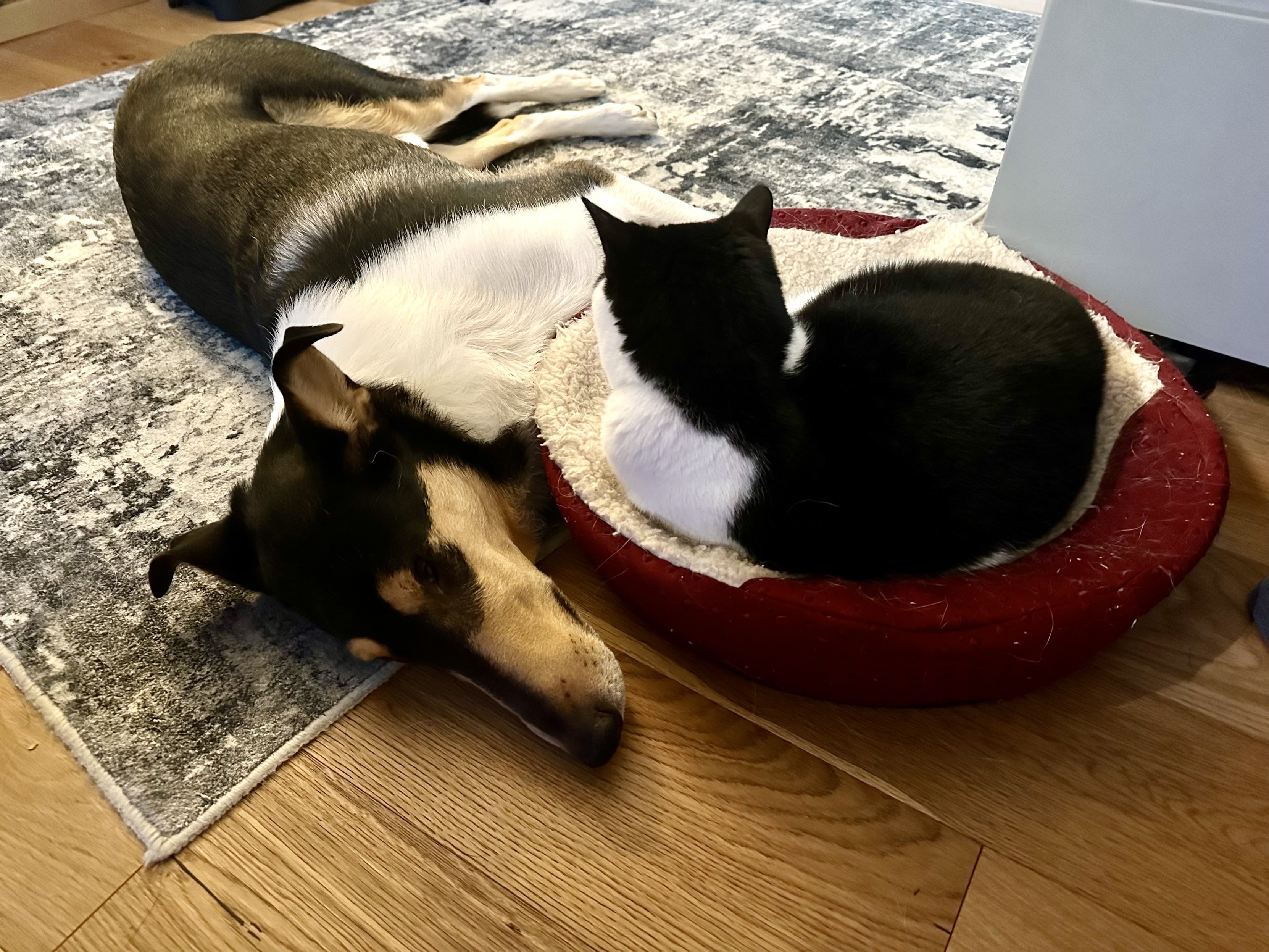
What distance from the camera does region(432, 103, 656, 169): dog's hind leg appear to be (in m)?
2.81

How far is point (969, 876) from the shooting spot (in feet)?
3.94

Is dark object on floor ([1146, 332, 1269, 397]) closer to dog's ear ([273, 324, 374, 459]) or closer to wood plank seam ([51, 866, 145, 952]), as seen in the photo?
dog's ear ([273, 324, 374, 459])

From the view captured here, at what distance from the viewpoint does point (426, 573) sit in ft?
4.32

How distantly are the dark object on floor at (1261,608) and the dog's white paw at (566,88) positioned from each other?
255cm

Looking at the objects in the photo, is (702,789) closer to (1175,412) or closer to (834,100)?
(1175,412)

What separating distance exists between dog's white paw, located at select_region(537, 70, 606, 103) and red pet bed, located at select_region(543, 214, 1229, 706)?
207 cm

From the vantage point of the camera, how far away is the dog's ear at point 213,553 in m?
1.38

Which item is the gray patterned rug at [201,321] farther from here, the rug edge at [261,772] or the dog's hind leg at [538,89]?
the dog's hind leg at [538,89]

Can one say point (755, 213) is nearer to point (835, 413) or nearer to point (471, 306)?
point (835, 413)

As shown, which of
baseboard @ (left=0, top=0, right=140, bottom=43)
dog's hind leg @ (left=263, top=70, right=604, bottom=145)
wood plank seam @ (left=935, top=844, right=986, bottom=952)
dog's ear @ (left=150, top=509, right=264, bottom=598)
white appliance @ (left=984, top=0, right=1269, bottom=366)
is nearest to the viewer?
wood plank seam @ (left=935, top=844, right=986, bottom=952)

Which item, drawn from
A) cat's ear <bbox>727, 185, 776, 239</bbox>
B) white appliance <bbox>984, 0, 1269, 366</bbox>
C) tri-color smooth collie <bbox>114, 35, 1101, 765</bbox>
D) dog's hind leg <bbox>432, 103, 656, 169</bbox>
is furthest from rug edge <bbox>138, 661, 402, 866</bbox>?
dog's hind leg <bbox>432, 103, 656, 169</bbox>

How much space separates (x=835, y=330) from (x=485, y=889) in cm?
98

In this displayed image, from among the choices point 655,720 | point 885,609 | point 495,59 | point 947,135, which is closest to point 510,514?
point 655,720

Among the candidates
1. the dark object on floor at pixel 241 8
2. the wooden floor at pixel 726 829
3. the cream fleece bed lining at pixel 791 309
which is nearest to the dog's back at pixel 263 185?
the cream fleece bed lining at pixel 791 309
